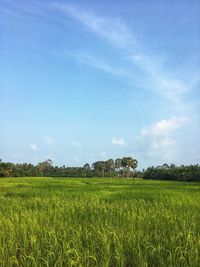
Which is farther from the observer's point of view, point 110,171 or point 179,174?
point 110,171

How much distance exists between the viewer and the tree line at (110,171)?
59969mm

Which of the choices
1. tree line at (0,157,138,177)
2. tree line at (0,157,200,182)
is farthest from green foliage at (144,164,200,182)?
tree line at (0,157,138,177)

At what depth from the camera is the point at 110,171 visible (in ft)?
332

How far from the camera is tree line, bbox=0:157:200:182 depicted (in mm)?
59969

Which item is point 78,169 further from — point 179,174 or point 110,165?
point 179,174

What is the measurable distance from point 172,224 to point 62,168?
90.6m

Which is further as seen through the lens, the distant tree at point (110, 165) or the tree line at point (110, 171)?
the distant tree at point (110, 165)

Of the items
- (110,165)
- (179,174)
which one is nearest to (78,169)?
(110,165)

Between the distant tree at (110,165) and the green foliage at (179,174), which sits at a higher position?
the distant tree at (110,165)

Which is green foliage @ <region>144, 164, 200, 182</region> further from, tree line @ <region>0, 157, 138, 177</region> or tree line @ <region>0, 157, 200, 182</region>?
tree line @ <region>0, 157, 138, 177</region>

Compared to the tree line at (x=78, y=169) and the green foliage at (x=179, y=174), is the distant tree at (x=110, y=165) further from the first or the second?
the green foliage at (x=179, y=174)

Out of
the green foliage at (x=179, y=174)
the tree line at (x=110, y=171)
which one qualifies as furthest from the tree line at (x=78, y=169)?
the green foliage at (x=179, y=174)

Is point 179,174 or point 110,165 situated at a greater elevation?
point 110,165

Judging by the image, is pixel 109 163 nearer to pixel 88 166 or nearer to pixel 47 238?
pixel 88 166
